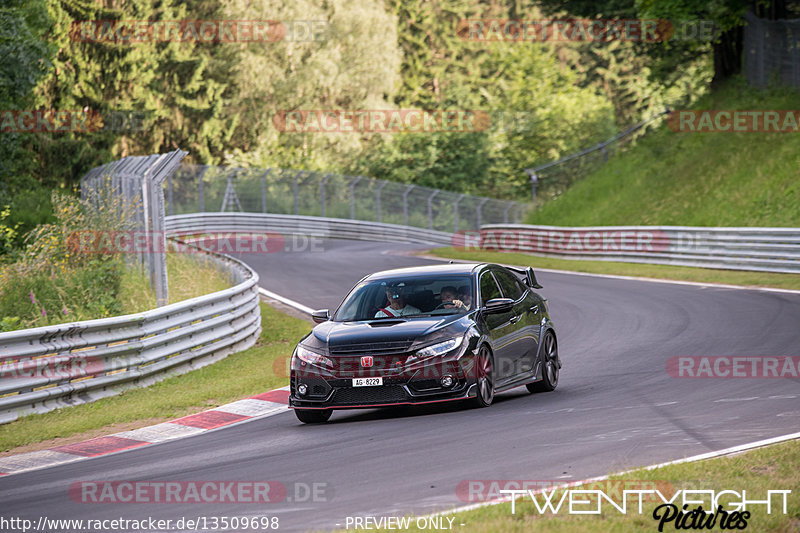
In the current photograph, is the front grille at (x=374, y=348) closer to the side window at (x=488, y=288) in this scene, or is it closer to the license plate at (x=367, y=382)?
the license plate at (x=367, y=382)

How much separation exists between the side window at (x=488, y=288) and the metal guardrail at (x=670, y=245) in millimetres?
15396

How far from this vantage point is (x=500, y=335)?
38.8 ft

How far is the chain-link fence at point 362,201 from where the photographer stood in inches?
2141

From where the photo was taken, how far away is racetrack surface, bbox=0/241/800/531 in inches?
301


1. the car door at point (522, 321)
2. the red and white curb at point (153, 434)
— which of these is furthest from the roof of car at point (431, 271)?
the red and white curb at point (153, 434)

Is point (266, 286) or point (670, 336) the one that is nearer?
point (670, 336)

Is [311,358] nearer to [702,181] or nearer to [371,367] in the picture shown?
[371,367]

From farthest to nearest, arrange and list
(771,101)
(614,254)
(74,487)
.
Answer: (771,101) < (614,254) < (74,487)

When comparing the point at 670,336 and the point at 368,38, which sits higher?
the point at 368,38

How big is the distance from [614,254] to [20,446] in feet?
83.2

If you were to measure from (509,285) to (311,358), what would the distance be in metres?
2.86

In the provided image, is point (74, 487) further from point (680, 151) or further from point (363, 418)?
point (680, 151)

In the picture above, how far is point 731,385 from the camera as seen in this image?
12062 mm

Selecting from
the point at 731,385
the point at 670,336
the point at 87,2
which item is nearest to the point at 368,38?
the point at 87,2
